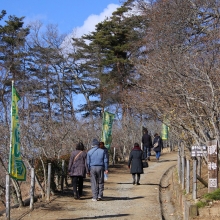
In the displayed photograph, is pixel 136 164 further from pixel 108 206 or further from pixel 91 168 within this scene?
pixel 108 206

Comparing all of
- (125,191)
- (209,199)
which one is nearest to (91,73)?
(125,191)

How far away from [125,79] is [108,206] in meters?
21.4

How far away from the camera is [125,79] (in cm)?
3144

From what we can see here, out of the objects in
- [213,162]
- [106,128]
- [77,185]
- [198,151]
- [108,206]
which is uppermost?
[106,128]

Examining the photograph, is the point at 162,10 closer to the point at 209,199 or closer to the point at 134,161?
the point at 134,161

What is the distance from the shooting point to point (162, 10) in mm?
21203

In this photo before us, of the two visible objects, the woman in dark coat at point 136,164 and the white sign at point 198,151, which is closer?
the white sign at point 198,151

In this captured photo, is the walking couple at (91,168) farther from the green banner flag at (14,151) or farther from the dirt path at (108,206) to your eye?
the green banner flag at (14,151)

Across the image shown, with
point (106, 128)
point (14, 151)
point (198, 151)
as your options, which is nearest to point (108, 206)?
point (198, 151)

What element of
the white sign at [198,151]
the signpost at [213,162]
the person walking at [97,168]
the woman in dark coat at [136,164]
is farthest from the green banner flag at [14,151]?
the woman in dark coat at [136,164]

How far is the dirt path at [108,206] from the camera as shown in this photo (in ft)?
30.4

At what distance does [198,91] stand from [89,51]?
23713 millimetres

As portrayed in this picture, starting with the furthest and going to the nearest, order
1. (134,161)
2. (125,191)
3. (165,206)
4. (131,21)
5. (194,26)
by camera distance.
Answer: (131,21)
(194,26)
(134,161)
(125,191)
(165,206)

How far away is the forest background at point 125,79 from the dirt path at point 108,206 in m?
0.93
